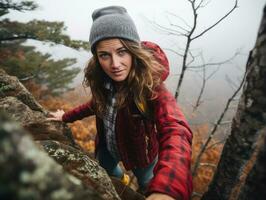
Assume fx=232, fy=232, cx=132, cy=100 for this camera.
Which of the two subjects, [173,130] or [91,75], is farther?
[91,75]

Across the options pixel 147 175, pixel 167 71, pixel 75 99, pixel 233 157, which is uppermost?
pixel 167 71

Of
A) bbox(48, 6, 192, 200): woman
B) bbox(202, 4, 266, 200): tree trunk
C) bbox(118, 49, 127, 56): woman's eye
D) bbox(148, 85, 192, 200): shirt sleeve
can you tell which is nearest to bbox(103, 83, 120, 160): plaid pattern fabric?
bbox(48, 6, 192, 200): woman

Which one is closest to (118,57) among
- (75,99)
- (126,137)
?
(126,137)

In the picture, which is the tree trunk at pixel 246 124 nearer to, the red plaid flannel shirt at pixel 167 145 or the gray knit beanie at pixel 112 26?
the red plaid flannel shirt at pixel 167 145

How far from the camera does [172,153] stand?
5.82 ft

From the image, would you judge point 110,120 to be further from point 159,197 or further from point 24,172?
point 24,172

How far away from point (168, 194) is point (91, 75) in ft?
7.08

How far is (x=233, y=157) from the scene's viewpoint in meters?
1.80

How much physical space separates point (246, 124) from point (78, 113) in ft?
8.35

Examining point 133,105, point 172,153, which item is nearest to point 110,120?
point 133,105

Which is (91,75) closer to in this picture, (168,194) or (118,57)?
(118,57)

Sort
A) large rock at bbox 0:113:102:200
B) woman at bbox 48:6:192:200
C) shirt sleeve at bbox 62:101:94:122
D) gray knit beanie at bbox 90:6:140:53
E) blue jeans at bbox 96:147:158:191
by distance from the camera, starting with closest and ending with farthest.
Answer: large rock at bbox 0:113:102:200
woman at bbox 48:6:192:200
gray knit beanie at bbox 90:6:140:53
shirt sleeve at bbox 62:101:94:122
blue jeans at bbox 96:147:158:191

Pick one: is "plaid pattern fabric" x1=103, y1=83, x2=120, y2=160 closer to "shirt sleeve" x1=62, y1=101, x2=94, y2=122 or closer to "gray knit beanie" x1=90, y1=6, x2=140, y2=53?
"shirt sleeve" x1=62, y1=101, x2=94, y2=122

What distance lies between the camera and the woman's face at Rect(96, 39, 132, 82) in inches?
103
